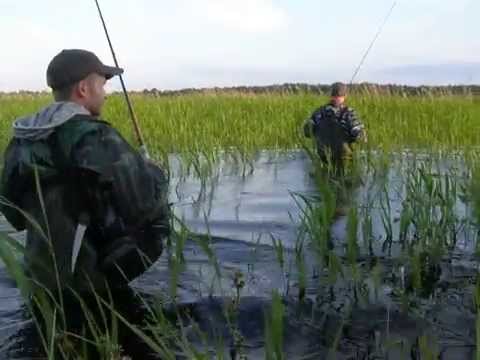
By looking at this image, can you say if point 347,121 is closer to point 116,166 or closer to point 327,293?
point 327,293

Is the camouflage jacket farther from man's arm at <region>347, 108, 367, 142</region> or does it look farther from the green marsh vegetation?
the green marsh vegetation

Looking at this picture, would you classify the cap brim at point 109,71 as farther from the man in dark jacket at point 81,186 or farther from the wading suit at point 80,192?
the wading suit at point 80,192

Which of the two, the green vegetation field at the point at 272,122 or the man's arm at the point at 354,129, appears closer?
the man's arm at the point at 354,129

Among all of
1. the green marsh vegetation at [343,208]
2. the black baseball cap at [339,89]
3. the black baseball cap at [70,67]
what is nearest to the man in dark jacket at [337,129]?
the black baseball cap at [339,89]

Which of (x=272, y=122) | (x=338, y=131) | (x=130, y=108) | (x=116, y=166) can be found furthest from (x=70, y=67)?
(x=272, y=122)

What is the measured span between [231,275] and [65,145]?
68.6 inches

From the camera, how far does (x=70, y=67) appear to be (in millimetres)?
3443

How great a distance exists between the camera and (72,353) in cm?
298

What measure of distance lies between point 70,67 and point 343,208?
414 centimetres

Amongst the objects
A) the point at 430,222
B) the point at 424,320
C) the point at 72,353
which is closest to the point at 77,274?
the point at 72,353

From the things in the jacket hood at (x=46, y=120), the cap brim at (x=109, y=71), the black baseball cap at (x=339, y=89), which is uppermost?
→ the cap brim at (x=109, y=71)

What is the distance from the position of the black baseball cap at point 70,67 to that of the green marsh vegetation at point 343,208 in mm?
897

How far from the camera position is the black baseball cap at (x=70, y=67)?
3.44m

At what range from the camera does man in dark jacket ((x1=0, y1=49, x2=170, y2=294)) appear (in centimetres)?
327
